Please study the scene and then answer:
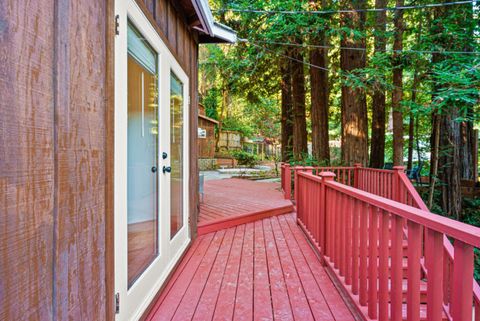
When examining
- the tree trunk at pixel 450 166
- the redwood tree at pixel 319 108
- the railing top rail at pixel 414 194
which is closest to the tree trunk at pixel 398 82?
Result: the tree trunk at pixel 450 166

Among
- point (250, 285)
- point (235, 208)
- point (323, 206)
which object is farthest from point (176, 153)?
point (235, 208)

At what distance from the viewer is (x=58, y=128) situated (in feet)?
3.26

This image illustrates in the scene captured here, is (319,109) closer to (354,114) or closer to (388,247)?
(354,114)

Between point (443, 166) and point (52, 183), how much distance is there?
724 cm

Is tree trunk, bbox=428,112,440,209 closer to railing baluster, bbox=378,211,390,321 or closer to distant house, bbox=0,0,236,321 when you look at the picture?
railing baluster, bbox=378,211,390,321

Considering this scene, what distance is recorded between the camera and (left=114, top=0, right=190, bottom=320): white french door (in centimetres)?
155

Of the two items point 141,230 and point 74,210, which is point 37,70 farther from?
point 141,230

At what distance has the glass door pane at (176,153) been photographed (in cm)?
264

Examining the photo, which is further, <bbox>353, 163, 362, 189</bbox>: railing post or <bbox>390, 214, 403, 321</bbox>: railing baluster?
<bbox>353, 163, 362, 189</bbox>: railing post

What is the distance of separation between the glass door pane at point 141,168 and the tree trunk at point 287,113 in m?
6.40

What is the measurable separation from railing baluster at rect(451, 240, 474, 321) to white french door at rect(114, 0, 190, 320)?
152 centimetres

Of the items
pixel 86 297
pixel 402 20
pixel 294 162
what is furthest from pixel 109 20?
pixel 402 20

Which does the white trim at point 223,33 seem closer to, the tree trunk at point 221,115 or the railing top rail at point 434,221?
the railing top rail at point 434,221

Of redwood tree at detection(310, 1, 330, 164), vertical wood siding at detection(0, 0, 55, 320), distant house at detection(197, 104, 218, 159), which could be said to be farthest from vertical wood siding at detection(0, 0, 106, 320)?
distant house at detection(197, 104, 218, 159)
